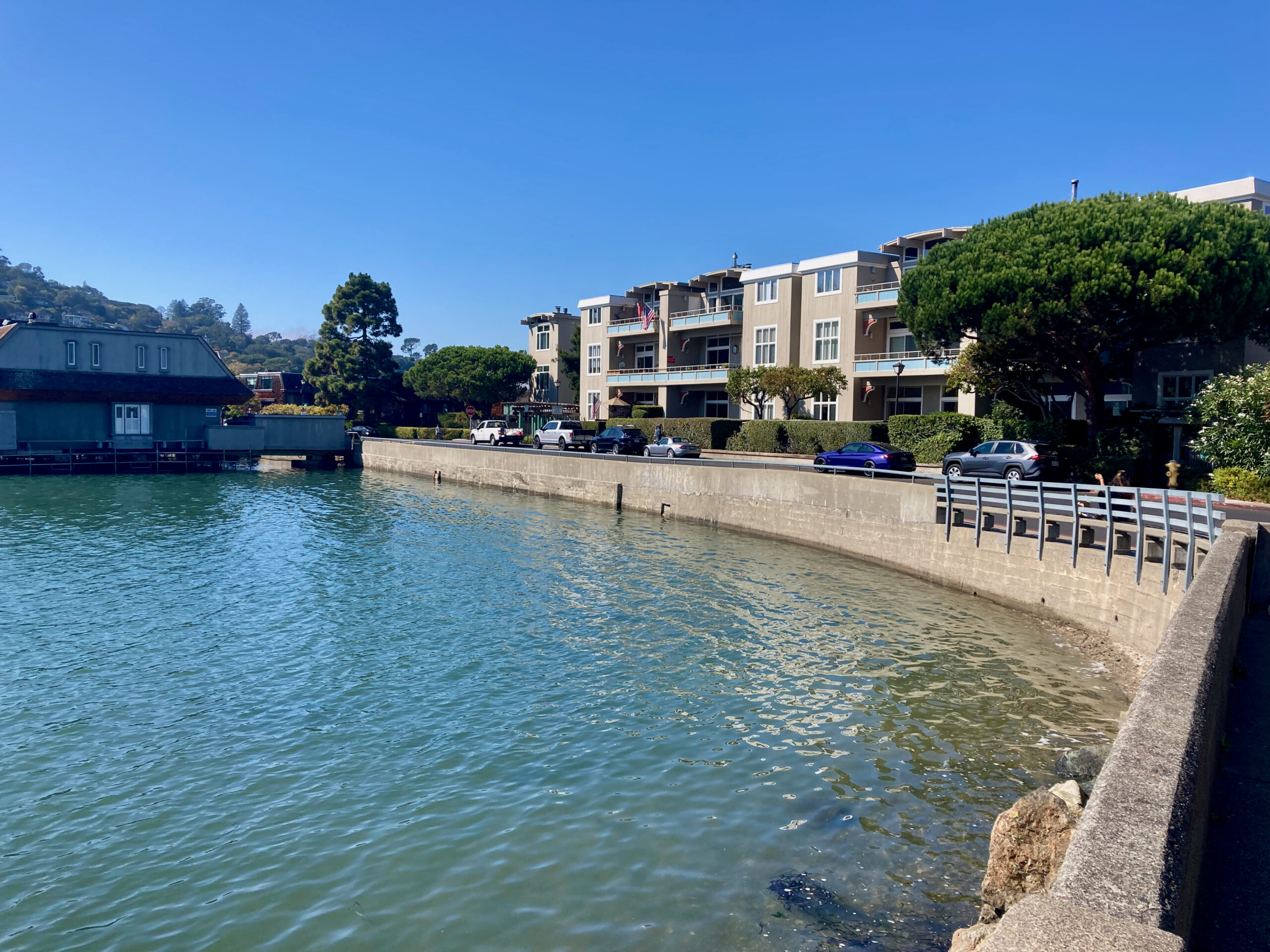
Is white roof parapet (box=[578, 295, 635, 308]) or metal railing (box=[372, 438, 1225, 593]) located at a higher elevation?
white roof parapet (box=[578, 295, 635, 308])

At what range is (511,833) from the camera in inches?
425

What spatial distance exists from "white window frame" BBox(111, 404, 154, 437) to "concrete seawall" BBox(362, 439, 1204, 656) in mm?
24016

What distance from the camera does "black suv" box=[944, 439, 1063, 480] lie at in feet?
107

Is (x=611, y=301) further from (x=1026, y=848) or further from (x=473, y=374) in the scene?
(x=1026, y=848)

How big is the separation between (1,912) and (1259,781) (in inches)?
480

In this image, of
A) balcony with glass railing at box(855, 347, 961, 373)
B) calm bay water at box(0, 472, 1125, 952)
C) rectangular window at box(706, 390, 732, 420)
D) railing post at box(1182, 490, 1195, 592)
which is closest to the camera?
calm bay water at box(0, 472, 1125, 952)

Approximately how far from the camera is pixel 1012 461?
33.2 metres

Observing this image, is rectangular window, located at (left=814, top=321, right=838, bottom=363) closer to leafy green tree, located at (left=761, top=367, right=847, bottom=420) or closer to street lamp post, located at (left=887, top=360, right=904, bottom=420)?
leafy green tree, located at (left=761, top=367, right=847, bottom=420)

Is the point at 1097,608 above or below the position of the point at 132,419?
below

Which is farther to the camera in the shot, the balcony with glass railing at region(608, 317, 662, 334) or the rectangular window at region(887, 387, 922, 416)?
the balcony with glass railing at region(608, 317, 662, 334)

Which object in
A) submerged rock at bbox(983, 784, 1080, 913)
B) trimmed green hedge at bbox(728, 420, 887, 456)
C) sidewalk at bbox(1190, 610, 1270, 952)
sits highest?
trimmed green hedge at bbox(728, 420, 887, 456)

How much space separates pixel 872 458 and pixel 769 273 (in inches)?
1154

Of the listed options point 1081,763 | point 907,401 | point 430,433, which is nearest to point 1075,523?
point 1081,763

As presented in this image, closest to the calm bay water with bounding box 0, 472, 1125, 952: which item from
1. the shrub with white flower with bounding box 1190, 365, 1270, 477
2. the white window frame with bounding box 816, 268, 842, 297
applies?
the shrub with white flower with bounding box 1190, 365, 1270, 477
